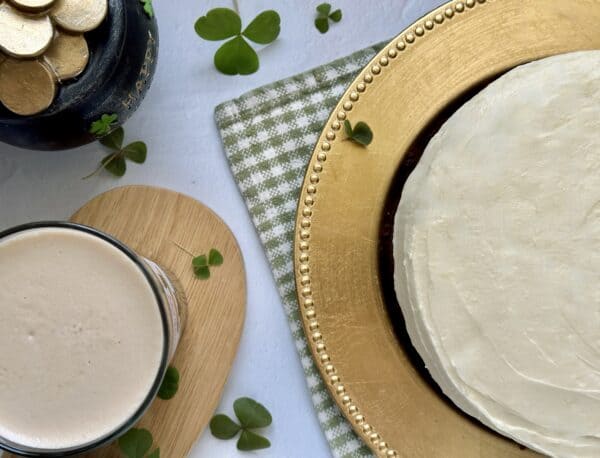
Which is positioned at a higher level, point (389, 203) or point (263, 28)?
point (263, 28)

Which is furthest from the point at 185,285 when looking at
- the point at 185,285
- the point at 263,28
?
the point at 263,28

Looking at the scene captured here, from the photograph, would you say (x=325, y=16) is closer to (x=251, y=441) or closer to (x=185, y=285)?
(x=185, y=285)

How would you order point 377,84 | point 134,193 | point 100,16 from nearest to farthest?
1. point 100,16
2. point 377,84
3. point 134,193

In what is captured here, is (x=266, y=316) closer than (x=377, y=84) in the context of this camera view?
No

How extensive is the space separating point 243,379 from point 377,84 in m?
0.40

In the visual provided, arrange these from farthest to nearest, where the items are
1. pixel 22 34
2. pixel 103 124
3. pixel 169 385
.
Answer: pixel 169 385, pixel 103 124, pixel 22 34

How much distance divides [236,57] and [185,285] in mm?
285

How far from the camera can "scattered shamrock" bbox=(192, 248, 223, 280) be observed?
0.93m

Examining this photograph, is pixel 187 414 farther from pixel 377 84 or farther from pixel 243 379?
pixel 377 84

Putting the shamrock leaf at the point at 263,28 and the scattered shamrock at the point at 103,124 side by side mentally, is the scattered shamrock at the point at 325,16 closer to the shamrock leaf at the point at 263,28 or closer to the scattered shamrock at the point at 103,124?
the shamrock leaf at the point at 263,28

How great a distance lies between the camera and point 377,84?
0.83 m

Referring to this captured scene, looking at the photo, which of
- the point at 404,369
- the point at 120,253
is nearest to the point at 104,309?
the point at 120,253

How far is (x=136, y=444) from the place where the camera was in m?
0.90

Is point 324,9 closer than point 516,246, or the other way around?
point 516,246
